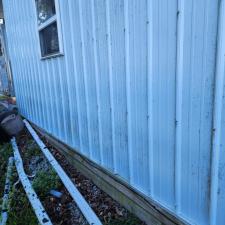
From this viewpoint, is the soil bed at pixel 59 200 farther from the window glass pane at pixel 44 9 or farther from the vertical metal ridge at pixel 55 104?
the window glass pane at pixel 44 9

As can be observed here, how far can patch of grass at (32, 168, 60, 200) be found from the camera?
9.40ft

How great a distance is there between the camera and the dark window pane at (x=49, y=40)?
3.30m

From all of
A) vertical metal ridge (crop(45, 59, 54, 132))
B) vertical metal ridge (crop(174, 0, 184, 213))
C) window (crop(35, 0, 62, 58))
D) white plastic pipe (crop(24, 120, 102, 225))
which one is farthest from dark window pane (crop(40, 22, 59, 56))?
vertical metal ridge (crop(174, 0, 184, 213))

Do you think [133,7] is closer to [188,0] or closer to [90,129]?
[188,0]

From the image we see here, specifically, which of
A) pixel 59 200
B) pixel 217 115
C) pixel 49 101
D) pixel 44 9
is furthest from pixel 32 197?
pixel 44 9

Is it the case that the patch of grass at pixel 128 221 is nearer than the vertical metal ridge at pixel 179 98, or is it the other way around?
the vertical metal ridge at pixel 179 98

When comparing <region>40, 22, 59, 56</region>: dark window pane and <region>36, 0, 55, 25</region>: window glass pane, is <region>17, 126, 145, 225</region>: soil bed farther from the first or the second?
<region>36, 0, 55, 25</region>: window glass pane

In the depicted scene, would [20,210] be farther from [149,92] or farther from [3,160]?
[149,92]

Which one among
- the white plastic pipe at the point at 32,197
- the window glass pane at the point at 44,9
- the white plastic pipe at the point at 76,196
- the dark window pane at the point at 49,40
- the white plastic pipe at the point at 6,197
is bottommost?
the white plastic pipe at the point at 6,197

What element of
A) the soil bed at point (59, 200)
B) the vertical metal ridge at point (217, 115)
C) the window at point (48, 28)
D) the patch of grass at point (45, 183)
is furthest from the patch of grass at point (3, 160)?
the vertical metal ridge at point (217, 115)

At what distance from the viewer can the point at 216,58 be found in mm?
1365

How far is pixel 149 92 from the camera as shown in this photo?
185 cm

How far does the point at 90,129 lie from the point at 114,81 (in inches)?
32.2

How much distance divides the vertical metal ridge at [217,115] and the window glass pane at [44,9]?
247 centimetres
